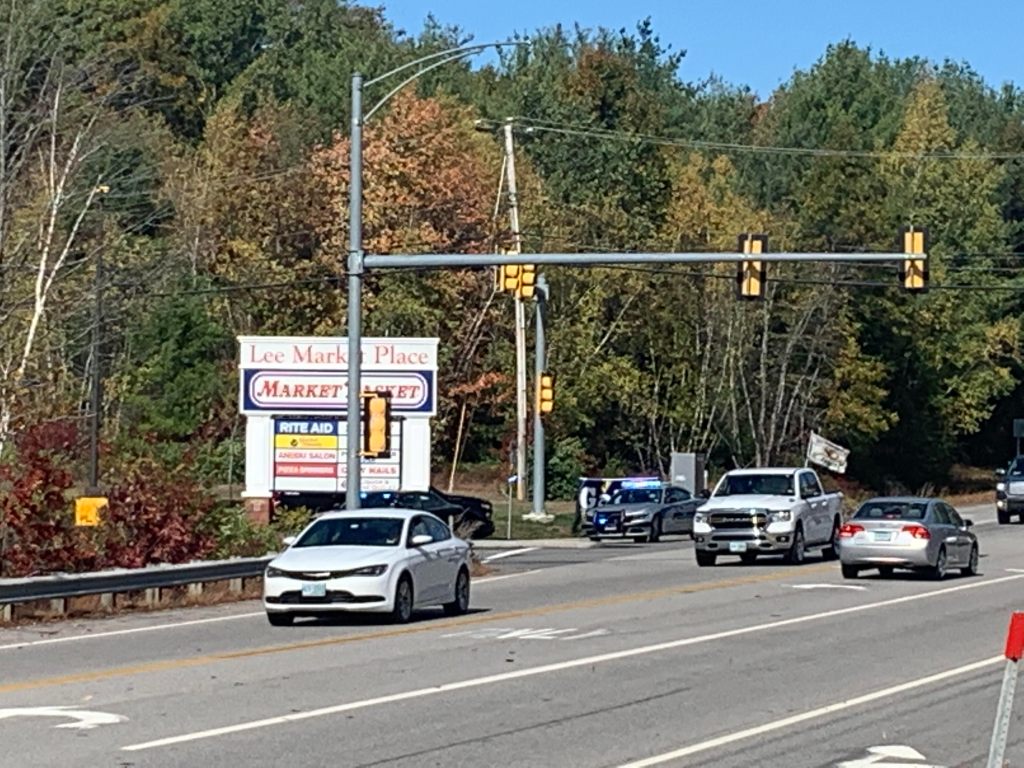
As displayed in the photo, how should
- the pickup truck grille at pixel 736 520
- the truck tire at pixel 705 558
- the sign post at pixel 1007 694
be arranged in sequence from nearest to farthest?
the sign post at pixel 1007 694 < the pickup truck grille at pixel 736 520 < the truck tire at pixel 705 558

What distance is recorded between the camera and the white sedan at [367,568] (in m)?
23.7

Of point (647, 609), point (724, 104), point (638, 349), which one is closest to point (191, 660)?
point (647, 609)

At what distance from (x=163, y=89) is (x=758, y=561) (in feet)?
192

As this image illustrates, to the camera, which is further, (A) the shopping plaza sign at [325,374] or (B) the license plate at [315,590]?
(A) the shopping plaza sign at [325,374]

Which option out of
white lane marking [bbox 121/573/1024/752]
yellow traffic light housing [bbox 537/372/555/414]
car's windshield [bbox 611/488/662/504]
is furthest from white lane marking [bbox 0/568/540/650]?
car's windshield [bbox 611/488/662/504]

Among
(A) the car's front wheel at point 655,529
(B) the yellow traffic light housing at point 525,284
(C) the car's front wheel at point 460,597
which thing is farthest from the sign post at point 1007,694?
(A) the car's front wheel at point 655,529

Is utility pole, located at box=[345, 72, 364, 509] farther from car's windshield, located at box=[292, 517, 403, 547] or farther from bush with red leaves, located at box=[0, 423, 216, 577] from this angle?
car's windshield, located at box=[292, 517, 403, 547]

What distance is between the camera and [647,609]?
1065 inches

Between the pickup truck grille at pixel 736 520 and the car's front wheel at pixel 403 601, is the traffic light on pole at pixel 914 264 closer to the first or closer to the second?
the pickup truck grille at pixel 736 520

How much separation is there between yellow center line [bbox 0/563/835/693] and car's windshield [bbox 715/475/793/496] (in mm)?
1960

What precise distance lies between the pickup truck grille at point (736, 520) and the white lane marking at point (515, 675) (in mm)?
7619

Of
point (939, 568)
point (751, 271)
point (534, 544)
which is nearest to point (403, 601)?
point (751, 271)

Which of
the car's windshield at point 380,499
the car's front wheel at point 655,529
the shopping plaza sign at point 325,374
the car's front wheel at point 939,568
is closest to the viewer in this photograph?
the car's front wheel at point 939,568

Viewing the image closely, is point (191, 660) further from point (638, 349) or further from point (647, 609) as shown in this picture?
point (638, 349)
